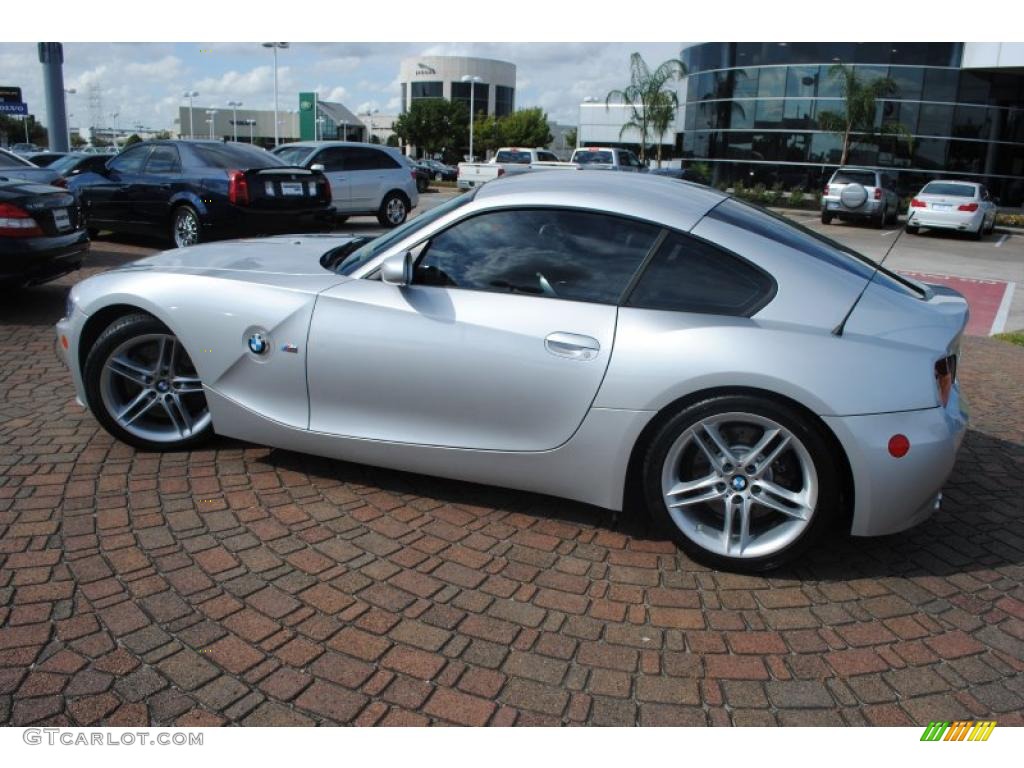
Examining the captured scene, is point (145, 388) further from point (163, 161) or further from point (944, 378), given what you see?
point (163, 161)

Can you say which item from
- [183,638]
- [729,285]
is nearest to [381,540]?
[183,638]

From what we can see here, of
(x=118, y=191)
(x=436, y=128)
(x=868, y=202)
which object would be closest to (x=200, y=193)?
(x=118, y=191)

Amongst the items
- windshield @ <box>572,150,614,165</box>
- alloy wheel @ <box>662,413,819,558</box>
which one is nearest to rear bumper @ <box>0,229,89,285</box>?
alloy wheel @ <box>662,413,819,558</box>

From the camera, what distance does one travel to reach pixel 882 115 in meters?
34.6

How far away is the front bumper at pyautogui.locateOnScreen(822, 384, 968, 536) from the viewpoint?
10.1 ft

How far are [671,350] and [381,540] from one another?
144 cm

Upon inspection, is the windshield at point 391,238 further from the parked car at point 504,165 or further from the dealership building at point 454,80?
the dealership building at point 454,80

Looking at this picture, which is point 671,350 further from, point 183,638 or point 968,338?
point 968,338

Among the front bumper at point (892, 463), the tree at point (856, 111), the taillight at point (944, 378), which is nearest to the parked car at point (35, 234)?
the front bumper at point (892, 463)

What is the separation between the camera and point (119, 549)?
10.8 ft

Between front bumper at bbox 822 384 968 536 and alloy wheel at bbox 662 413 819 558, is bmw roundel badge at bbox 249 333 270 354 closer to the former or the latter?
alloy wheel at bbox 662 413 819 558
